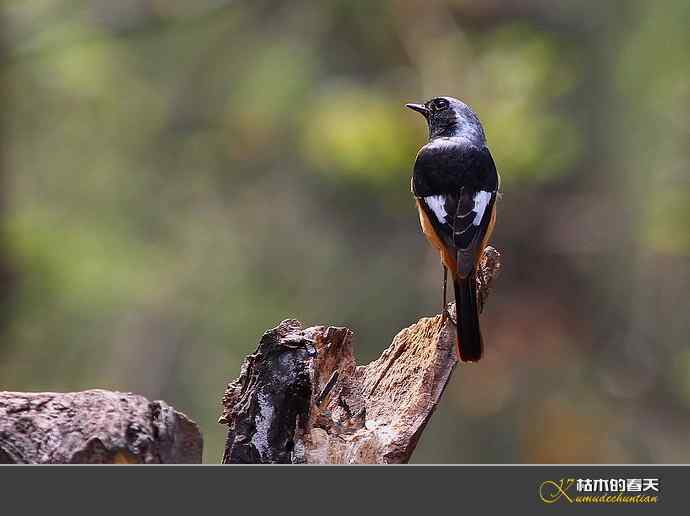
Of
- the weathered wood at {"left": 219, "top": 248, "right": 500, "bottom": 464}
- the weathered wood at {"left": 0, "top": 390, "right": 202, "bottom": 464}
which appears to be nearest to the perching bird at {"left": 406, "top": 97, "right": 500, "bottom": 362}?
the weathered wood at {"left": 219, "top": 248, "right": 500, "bottom": 464}

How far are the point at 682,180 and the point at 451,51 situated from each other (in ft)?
8.88

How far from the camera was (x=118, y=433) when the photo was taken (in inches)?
154

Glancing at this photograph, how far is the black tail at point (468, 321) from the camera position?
16.0 feet

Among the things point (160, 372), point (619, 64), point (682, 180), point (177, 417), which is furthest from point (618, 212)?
point (177, 417)

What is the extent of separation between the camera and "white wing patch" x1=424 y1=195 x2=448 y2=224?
5680 mm

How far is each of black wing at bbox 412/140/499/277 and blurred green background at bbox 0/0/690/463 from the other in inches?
164

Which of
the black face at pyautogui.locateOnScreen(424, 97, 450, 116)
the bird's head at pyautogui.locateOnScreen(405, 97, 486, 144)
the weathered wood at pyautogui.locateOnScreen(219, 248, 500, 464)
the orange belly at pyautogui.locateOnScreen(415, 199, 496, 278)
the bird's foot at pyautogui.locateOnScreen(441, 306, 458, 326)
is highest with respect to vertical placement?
the black face at pyautogui.locateOnScreen(424, 97, 450, 116)

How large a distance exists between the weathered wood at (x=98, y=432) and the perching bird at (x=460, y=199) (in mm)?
1423

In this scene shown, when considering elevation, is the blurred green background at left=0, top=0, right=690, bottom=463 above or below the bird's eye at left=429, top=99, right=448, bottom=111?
above

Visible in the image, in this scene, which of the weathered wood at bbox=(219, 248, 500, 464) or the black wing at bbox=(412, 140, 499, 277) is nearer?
the weathered wood at bbox=(219, 248, 500, 464)

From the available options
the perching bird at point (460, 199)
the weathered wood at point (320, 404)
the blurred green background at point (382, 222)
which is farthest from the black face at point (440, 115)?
the blurred green background at point (382, 222)

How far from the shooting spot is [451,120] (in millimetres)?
6629

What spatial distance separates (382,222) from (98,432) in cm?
747

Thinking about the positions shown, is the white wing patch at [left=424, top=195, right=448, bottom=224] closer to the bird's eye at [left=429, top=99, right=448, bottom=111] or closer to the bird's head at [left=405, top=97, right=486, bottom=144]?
the bird's head at [left=405, top=97, right=486, bottom=144]
